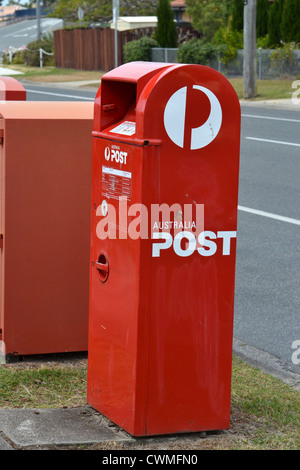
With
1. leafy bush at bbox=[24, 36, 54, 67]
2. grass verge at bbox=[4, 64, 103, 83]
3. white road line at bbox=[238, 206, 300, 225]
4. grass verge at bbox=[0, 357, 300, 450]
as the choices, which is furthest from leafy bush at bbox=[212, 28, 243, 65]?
grass verge at bbox=[0, 357, 300, 450]

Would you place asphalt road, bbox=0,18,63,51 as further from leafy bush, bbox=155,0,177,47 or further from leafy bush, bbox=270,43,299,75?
leafy bush, bbox=270,43,299,75

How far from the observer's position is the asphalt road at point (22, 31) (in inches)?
2950

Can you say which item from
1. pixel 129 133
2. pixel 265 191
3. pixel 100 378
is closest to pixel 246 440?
pixel 100 378

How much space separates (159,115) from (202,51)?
31760mm

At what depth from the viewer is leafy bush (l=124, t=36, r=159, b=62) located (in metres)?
38.1

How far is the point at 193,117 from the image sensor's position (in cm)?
383

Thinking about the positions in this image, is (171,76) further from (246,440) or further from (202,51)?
(202,51)

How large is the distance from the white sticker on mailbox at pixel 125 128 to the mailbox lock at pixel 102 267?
61cm

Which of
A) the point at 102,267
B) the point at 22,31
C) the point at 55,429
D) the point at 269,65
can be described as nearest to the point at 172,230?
the point at 102,267

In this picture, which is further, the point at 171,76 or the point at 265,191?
the point at 265,191

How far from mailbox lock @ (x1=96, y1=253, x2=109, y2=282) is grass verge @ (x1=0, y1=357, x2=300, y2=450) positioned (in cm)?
73

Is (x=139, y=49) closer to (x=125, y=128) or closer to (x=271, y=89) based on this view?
(x=271, y=89)

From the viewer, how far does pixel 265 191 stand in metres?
11.4

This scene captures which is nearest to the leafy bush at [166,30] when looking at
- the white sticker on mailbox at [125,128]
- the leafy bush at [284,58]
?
the leafy bush at [284,58]
